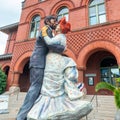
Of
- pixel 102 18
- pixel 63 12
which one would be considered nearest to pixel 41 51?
pixel 102 18

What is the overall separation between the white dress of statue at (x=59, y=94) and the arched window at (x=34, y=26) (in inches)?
553

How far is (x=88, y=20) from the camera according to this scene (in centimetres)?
1391

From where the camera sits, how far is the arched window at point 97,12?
44.6ft

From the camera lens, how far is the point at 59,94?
2900 mm

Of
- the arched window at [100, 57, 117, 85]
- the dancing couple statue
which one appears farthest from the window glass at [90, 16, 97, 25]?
the dancing couple statue

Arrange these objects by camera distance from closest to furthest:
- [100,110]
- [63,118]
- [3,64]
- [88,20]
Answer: [63,118]
[100,110]
[88,20]
[3,64]

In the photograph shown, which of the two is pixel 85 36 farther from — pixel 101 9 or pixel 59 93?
pixel 59 93

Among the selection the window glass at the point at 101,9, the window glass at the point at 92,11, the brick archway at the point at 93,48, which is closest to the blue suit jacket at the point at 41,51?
the brick archway at the point at 93,48

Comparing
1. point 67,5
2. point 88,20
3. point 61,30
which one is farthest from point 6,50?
point 61,30

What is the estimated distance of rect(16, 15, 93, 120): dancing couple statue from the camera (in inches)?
102

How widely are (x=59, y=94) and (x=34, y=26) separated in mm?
15268

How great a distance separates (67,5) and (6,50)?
11576 mm

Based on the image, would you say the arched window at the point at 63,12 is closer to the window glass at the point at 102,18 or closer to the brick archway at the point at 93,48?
the window glass at the point at 102,18

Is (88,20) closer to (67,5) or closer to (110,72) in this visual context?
(67,5)
